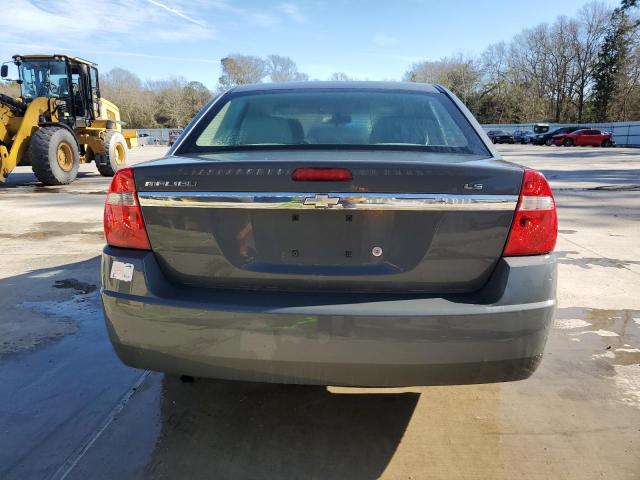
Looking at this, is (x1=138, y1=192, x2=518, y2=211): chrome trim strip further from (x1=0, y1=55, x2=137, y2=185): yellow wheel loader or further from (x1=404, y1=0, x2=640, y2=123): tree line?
(x1=404, y1=0, x2=640, y2=123): tree line

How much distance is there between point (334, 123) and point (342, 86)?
44 centimetres

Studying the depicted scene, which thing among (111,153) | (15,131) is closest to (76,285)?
(15,131)

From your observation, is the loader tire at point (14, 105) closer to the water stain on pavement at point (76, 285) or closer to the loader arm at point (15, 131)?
the loader arm at point (15, 131)

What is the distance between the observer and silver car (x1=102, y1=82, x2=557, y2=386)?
78.4 inches

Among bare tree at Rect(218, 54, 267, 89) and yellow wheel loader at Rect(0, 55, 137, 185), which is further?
bare tree at Rect(218, 54, 267, 89)

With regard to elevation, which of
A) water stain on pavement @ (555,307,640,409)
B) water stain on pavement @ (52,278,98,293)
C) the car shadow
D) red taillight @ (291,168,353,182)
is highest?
red taillight @ (291,168,353,182)

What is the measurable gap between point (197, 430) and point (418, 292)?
1337 millimetres

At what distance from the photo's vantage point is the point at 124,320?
2.14 meters

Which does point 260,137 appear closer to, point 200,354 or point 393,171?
point 393,171

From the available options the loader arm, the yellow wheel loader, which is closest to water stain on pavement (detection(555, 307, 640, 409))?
the yellow wheel loader

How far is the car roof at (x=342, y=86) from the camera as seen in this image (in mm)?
3221

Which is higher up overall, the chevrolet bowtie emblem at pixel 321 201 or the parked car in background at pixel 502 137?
the parked car in background at pixel 502 137

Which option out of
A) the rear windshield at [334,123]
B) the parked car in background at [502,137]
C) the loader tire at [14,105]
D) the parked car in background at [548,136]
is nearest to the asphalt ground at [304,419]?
the rear windshield at [334,123]

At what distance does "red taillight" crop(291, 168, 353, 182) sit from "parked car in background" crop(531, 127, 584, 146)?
156ft
